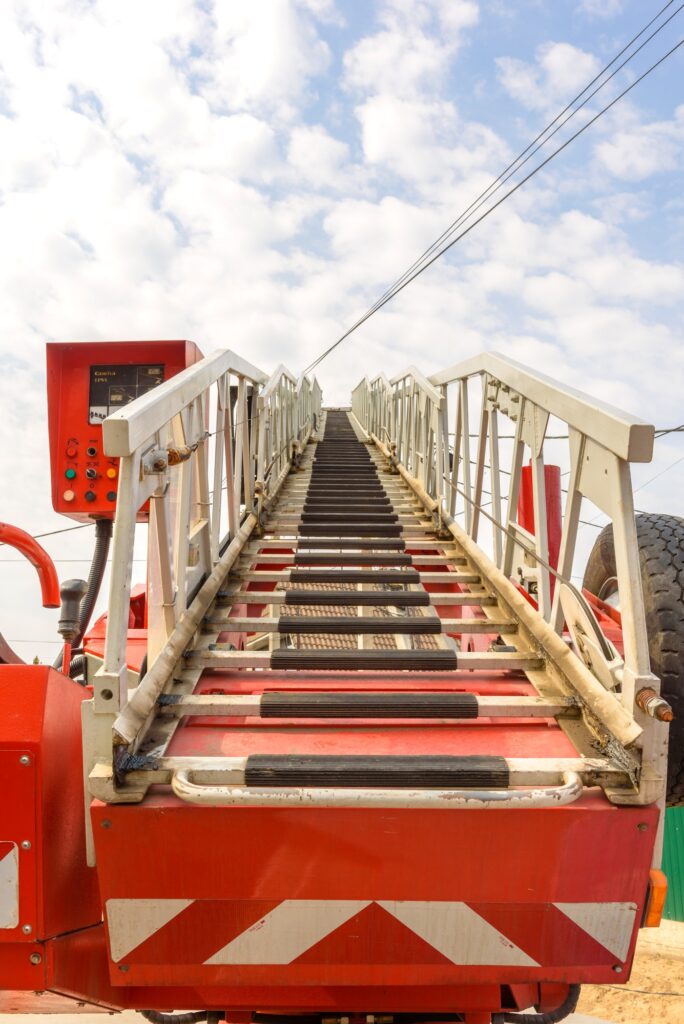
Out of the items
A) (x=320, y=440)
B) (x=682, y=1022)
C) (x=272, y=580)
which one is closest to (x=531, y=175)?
(x=320, y=440)

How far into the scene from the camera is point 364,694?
8.87 feet

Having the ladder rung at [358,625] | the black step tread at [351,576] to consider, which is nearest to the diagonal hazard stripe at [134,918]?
the ladder rung at [358,625]

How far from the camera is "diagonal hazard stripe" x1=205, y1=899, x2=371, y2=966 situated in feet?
6.82

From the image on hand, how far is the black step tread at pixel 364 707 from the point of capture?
8.51ft

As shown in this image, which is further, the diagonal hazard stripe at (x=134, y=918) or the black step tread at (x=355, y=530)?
the black step tread at (x=355, y=530)

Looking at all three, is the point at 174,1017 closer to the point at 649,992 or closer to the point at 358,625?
the point at 358,625

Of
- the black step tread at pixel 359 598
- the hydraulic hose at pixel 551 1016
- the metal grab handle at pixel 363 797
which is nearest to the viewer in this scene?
the metal grab handle at pixel 363 797

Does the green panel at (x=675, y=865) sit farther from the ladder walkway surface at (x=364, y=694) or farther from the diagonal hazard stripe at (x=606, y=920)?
the diagonal hazard stripe at (x=606, y=920)

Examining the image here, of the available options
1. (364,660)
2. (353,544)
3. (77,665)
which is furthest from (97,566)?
(364,660)

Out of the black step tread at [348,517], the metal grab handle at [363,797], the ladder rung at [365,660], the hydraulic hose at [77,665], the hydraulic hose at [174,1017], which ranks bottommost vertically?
the hydraulic hose at [174,1017]

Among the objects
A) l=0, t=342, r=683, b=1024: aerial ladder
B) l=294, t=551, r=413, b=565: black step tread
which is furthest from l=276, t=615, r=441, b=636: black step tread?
l=294, t=551, r=413, b=565: black step tread

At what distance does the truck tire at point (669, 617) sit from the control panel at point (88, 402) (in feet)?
11.6

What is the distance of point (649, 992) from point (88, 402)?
12218 mm

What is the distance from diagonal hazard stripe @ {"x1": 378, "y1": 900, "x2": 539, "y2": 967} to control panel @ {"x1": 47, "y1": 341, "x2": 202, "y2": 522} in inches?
138
